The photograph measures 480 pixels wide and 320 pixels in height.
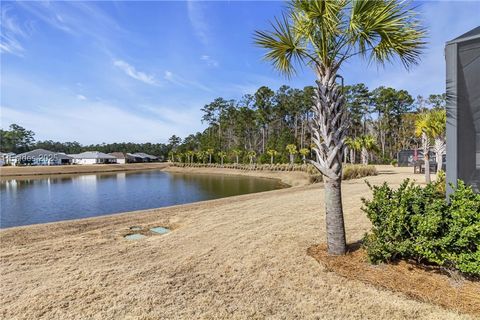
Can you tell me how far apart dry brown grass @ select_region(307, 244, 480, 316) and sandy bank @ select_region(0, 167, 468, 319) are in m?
0.14

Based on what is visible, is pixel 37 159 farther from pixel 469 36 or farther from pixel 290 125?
pixel 469 36

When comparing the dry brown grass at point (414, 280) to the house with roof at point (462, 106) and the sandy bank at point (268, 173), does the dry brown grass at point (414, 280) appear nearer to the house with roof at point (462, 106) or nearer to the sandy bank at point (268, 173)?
the house with roof at point (462, 106)

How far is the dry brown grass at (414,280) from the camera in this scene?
2701 mm

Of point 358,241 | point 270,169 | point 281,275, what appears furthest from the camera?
point 270,169

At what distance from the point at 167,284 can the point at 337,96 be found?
3081mm

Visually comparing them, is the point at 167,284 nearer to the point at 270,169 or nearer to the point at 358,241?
the point at 358,241

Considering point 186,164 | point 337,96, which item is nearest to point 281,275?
point 337,96

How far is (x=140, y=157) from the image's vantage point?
81.0 m

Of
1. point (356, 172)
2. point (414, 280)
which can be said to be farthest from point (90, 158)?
point (414, 280)

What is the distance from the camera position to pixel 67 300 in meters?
2.85

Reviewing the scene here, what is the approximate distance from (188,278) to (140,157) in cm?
8212

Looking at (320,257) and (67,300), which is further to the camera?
(320,257)

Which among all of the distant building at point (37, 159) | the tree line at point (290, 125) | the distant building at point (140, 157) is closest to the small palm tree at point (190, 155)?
the tree line at point (290, 125)

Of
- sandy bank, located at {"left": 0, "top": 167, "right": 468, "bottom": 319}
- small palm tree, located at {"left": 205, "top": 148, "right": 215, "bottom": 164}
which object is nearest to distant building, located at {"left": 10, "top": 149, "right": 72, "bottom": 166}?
small palm tree, located at {"left": 205, "top": 148, "right": 215, "bottom": 164}
